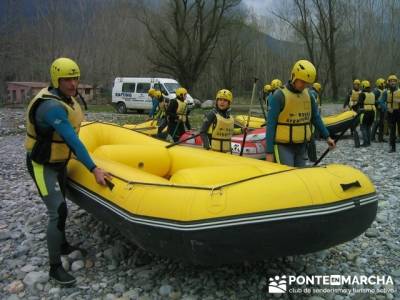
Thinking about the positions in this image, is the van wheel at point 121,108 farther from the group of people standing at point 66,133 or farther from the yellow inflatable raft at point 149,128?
the group of people standing at point 66,133

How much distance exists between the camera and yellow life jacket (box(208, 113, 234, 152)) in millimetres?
5344

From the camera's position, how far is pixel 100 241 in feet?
13.6

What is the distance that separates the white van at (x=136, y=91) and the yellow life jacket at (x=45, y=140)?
16913 mm

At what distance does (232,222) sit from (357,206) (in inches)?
34.4

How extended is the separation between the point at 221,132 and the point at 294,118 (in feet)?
5.06

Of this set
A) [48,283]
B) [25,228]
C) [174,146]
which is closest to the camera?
[48,283]

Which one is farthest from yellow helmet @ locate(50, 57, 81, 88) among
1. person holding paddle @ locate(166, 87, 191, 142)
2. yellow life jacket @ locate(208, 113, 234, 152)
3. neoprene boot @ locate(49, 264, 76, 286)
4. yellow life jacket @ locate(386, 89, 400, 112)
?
yellow life jacket @ locate(386, 89, 400, 112)

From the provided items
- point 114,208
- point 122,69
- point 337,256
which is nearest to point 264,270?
point 337,256

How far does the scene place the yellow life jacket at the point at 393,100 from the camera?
9102 millimetres

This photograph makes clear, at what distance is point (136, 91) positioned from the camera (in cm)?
2133

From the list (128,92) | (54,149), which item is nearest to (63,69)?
(54,149)

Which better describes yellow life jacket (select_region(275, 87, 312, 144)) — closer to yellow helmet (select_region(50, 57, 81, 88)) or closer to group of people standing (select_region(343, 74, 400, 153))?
yellow helmet (select_region(50, 57, 81, 88))

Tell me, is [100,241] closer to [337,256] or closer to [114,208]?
[114,208]

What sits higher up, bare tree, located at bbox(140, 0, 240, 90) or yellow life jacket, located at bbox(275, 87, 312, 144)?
bare tree, located at bbox(140, 0, 240, 90)
